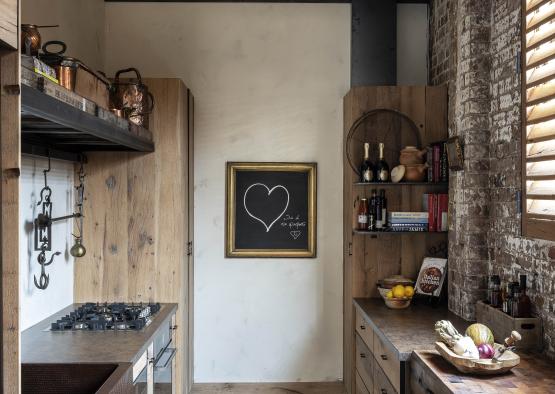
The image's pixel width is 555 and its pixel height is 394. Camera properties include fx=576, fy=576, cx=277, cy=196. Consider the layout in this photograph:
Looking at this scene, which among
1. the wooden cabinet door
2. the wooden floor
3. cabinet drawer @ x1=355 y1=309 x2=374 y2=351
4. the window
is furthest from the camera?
the wooden floor

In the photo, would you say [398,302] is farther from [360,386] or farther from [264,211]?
[264,211]

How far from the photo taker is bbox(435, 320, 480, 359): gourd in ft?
7.62

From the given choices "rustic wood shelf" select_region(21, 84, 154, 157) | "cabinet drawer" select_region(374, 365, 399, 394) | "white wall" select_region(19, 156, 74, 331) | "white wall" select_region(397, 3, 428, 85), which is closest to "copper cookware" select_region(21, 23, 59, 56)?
"rustic wood shelf" select_region(21, 84, 154, 157)

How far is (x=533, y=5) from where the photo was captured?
9.04 feet

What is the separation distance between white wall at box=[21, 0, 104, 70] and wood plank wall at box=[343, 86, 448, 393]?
1910 mm

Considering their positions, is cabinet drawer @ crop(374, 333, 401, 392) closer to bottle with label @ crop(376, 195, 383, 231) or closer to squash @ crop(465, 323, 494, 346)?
squash @ crop(465, 323, 494, 346)

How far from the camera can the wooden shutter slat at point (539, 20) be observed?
2.57m

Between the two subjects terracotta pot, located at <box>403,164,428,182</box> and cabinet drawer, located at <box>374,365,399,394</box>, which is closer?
cabinet drawer, located at <box>374,365,399,394</box>

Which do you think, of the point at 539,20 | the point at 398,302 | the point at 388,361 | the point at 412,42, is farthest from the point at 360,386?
the point at 412,42

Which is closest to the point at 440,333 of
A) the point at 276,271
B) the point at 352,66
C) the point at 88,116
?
the point at 88,116

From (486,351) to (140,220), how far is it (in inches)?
88.9

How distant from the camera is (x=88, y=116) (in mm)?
2293

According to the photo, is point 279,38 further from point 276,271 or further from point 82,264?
point 82,264

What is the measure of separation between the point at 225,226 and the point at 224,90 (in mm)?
1055
